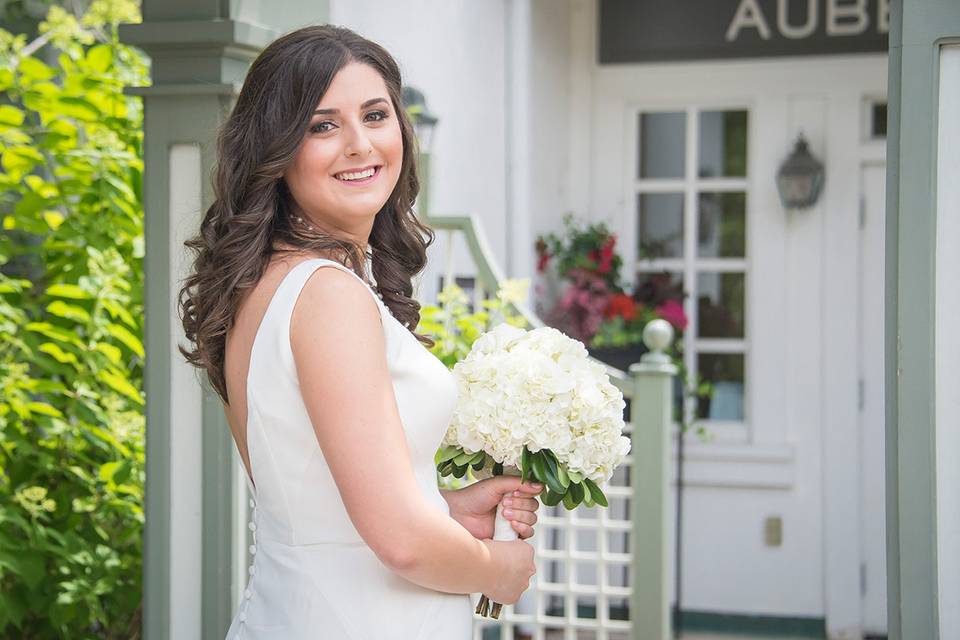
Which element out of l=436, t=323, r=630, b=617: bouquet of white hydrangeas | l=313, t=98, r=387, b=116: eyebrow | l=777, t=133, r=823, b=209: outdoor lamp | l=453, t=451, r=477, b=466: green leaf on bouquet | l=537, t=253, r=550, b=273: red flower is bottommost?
l=453, t=451, r=477, b=466: green leaf on bouquet

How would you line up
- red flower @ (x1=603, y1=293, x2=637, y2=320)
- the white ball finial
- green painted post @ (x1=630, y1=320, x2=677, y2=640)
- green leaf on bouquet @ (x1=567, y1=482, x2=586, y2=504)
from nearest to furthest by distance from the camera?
1. green leaf on bouquet @ (x1=567, y1=482, x2=586, y2=504)
2. green painted post @ (x1=630, y1=320, x2=677, y2=640)
3. the white ball finial
4. red flower @ (x1=603, y1=293, x2=637, y2=320)

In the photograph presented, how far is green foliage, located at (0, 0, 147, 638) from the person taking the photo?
301cm

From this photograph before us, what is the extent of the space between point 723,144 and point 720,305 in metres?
0.77

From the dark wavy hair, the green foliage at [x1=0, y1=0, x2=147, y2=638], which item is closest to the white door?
the green foliage at [x1=0, y1=0, x2=147, y2=638]

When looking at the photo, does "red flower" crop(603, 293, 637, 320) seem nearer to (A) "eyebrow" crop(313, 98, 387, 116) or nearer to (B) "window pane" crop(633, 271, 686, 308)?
(B) "window pane" crop(633, 271, 686, 308)

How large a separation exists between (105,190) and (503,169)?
2377 mm

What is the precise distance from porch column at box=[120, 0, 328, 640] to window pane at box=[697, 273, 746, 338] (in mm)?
3549

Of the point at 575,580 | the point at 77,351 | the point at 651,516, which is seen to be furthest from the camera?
the point at 575,580

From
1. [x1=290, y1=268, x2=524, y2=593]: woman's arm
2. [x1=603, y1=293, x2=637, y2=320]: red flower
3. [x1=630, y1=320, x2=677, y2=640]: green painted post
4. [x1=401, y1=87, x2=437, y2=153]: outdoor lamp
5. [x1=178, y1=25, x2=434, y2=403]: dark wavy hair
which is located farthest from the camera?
[x1=603, y1=293, x2=637, y2=320]: red flower

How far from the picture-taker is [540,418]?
170cm

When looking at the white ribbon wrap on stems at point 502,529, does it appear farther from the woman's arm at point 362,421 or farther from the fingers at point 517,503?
the woman's arm at point 362,421

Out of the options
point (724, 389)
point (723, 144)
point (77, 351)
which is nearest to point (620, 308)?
point (724, 389)

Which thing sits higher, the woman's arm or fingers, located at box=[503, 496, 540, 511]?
the woman's arm

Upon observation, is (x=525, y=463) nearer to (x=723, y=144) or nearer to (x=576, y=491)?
(x=576, y=491)
